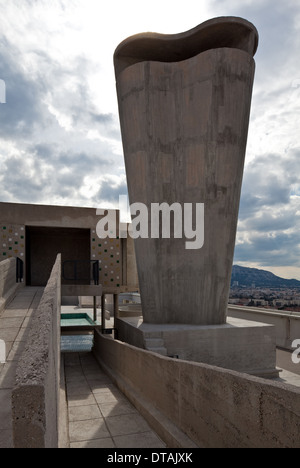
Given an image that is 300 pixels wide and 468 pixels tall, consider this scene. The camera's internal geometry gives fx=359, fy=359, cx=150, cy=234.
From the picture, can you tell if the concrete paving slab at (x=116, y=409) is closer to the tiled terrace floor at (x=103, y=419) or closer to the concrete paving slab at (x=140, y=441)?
the tiled terrace floor at (x=103, y=419)

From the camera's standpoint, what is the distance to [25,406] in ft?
7.36

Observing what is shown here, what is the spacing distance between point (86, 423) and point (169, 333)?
4834mm

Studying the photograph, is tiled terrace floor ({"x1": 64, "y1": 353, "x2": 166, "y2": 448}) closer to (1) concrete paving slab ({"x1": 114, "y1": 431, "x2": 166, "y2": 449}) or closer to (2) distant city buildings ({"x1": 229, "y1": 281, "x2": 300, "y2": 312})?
(1) concrete paving slab ({"x1": 114, "y1": 431, "x2": 166, "y2": 449})

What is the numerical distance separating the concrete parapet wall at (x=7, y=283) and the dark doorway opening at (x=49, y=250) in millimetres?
10001

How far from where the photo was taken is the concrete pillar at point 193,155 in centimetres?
1117

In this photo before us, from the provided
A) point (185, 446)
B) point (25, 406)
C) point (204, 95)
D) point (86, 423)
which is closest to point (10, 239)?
point (204, 95)

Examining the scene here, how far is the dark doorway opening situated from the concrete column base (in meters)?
11.3

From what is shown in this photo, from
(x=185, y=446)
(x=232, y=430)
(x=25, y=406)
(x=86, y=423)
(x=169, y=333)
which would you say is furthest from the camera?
(x=169, y=333)

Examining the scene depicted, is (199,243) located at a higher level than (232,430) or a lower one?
higher

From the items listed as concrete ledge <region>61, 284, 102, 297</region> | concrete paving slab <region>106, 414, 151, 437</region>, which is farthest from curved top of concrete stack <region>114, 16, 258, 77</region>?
concrete paving slab <region>106, 414, 151, 437</region>

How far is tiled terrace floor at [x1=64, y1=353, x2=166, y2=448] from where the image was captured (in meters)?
4.99

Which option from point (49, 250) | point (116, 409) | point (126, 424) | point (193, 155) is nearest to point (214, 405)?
point (126, 424)

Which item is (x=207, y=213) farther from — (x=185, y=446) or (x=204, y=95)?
(x=185, y=446)

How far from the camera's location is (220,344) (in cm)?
1063
